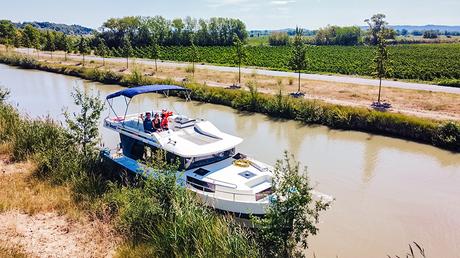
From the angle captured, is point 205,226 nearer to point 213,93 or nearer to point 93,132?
point 93,132

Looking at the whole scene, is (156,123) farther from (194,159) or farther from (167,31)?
(167,31)

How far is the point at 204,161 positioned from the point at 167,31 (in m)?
89.7

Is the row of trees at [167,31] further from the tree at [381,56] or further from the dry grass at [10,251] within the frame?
the dry grass at [10,251]

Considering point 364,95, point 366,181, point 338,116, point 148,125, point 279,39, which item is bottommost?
point 366,181

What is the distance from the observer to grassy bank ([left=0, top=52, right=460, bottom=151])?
19781mm

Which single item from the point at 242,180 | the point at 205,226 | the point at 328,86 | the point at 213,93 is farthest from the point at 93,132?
the point at 328,86

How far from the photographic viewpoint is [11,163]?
1397cm

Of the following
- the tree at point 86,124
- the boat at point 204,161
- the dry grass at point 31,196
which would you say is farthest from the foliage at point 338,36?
the dry grass at point 31,196

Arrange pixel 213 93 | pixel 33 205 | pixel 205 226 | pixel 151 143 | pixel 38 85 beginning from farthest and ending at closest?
pixel 38 85, pixel 213 93, pixel 151 143, pixel 33 205, pixel 205 226

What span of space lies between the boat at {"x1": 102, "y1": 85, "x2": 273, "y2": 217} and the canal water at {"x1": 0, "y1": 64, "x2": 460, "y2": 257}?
245cm

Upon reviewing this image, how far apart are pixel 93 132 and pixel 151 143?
228 centimetres

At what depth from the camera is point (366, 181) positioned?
1568 centimetres

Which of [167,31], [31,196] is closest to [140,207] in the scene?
[31,196]

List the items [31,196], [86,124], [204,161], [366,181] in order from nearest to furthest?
[31,196], [204,161], [86,124], [366,181]
